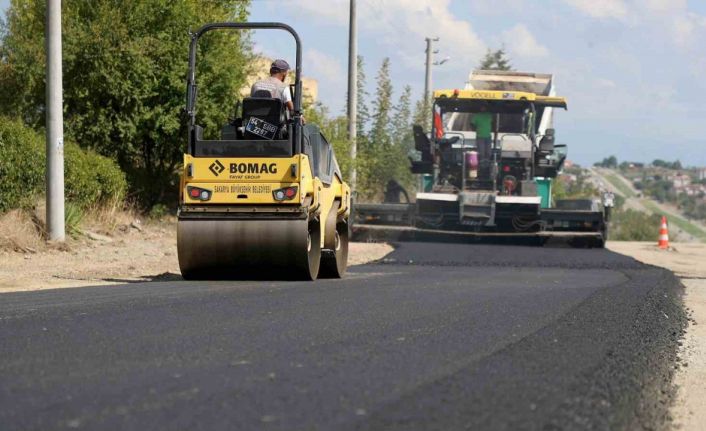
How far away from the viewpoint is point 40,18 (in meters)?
18.5

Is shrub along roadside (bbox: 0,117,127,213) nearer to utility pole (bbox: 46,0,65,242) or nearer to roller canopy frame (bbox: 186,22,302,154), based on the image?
utility pole (bbox: 46,0,65,242)

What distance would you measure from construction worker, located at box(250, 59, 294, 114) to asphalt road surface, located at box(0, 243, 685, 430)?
1.87m

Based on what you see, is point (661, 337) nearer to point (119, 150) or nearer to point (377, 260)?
point (377, 260)

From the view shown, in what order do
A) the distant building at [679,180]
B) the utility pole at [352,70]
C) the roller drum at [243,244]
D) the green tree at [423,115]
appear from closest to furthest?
→ the roller drum at [243,244] < the utility pole at [352,70] < the green tree at [423,115] < the distant building at [679,180]

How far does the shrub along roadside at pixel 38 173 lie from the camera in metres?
14.5

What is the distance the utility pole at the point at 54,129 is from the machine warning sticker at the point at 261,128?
4797mm

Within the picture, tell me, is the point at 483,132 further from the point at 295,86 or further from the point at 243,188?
the point at 243,188

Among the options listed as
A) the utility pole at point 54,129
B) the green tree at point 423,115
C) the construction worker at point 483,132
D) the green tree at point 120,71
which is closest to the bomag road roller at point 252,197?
the utility pole at point 54,129

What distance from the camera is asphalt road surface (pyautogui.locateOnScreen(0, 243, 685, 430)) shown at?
4.42 m

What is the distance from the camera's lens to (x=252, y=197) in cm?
1035

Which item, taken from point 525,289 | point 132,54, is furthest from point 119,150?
point 525,289

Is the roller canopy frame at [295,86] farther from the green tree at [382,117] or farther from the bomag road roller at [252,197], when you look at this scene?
the green tree at [382,117]

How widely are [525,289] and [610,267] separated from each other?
6361mm

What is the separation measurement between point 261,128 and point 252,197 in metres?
0.73
